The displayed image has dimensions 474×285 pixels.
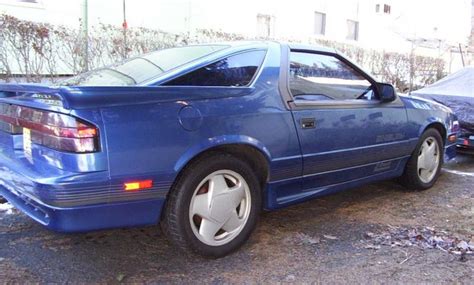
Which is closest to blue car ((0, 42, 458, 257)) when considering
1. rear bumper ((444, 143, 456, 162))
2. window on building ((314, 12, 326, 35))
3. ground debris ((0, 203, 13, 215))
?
ground debris ((0, 203, 13, 215))

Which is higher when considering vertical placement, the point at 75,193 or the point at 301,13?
the point at 301,13

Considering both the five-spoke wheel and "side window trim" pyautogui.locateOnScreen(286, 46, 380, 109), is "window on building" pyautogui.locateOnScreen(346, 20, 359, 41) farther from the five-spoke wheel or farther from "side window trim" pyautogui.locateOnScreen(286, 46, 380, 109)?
the five-spoke wheel

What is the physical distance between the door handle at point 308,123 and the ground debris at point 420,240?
0.96 meters

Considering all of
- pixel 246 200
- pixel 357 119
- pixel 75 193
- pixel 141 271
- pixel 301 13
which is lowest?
pixel 141 271

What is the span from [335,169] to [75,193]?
7.05 ft

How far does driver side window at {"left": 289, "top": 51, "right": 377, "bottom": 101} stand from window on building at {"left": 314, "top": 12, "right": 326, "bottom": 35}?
984 centimetres

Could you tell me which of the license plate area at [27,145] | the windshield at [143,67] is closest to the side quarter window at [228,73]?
the windshield at [143,67]

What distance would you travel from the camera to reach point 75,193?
2758 millimetres

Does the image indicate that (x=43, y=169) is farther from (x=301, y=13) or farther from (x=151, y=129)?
(x=301, y=13)

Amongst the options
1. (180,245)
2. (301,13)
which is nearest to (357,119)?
(180,245)

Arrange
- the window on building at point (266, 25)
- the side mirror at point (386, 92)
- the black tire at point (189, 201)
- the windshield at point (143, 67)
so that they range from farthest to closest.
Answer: the window on building at point (266, 25)
the side mirror at point (386, 92)
the windshield at point (143, 67)
the black tire at point (189, 201)

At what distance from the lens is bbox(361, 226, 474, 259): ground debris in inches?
145

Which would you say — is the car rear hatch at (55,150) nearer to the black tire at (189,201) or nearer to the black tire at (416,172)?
the black tire at (189,201)

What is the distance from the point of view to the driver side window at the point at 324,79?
3918 mm
